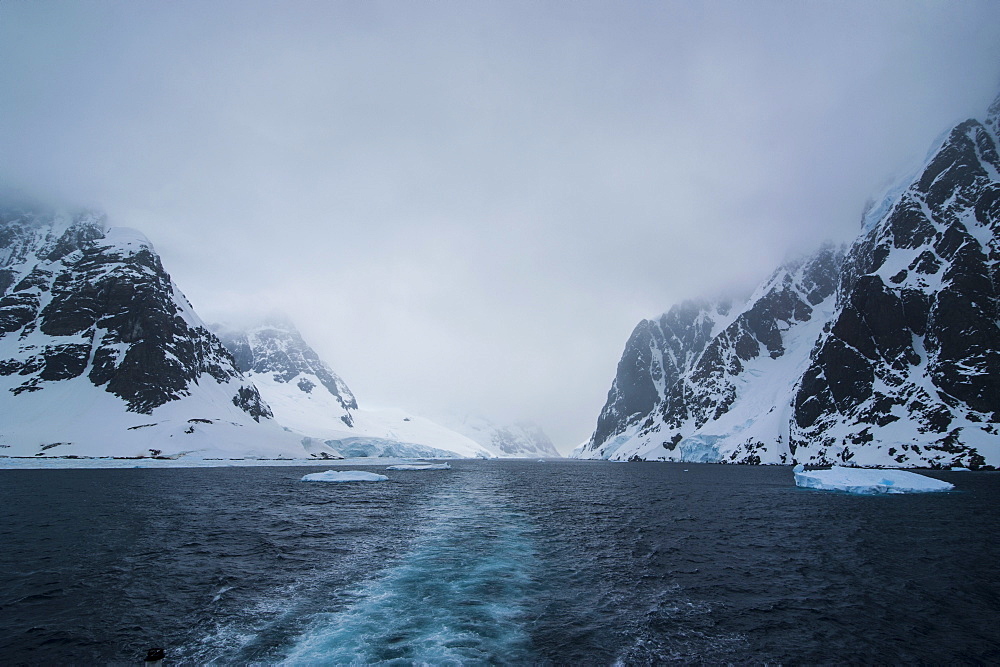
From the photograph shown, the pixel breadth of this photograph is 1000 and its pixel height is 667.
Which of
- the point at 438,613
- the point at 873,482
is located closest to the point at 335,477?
the point at 438,613

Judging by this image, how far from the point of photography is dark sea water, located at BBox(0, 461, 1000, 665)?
1555 centimetres

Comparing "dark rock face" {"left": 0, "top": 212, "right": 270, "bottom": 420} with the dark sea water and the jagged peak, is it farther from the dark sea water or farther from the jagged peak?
the jagged peak

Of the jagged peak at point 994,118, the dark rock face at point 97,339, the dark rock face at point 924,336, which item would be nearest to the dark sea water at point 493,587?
the dark rock face at point 924,336

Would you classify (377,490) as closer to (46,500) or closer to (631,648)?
(46,500)

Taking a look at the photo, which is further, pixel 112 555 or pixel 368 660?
pixel 112 555

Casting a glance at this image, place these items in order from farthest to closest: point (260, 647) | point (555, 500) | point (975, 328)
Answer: point (975, 328) → point (555, 500) → point (260, 647)

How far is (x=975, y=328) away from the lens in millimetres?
127875

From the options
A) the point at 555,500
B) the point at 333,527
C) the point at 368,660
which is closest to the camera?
the point at 368,660

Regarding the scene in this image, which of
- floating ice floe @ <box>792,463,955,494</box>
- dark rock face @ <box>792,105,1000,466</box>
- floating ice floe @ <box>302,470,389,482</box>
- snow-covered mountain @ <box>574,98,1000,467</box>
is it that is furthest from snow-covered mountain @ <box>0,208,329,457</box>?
dark rock face @ <box>792,105,1000,466</box>

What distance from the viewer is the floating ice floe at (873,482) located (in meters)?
66.1

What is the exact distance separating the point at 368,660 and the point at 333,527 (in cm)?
2623

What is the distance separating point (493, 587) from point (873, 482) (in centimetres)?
7459

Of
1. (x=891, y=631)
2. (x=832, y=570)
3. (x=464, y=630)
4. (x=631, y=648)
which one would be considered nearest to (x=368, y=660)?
(x=464, y=630)

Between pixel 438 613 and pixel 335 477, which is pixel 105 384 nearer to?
pixel 335 477
